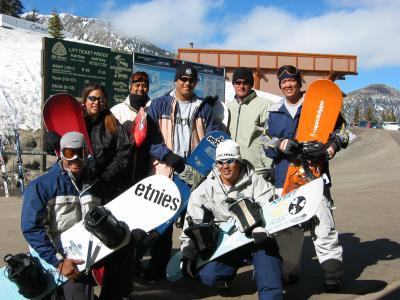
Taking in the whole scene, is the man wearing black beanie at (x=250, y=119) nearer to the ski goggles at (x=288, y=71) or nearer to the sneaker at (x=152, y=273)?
the ski goggles at (x=288, y=71)

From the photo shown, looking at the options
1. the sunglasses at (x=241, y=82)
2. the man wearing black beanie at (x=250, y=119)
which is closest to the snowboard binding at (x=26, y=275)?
the man wearing black beanie at (x=250, y=119)

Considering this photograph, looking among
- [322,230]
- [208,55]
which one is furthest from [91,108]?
[208,55]

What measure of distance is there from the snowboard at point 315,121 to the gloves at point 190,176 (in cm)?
89

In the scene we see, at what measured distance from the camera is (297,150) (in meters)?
4.28

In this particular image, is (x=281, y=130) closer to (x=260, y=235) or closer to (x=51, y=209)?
(x=260, y=235)

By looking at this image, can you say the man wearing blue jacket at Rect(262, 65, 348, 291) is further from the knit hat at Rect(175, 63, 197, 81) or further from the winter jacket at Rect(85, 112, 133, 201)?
the winter jacket at Rect(85, 112, 133, 201)

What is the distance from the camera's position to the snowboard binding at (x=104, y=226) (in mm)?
3303

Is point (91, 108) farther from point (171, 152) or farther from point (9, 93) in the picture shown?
point (9, 93)

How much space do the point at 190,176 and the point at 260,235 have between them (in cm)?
134

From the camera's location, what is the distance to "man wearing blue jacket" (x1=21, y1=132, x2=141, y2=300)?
3.32 metres

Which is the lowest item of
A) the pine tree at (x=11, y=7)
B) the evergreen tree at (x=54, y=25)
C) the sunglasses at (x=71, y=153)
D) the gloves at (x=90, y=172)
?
the gloves at (x=90, y=172)

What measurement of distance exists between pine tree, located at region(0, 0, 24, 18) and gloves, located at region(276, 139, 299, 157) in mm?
81088

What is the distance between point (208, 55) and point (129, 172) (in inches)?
1292

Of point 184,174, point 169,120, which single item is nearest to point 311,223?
point 184,174
